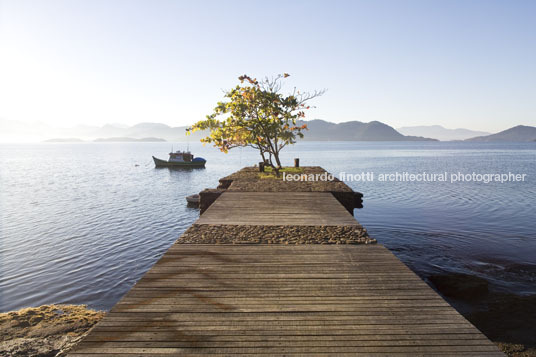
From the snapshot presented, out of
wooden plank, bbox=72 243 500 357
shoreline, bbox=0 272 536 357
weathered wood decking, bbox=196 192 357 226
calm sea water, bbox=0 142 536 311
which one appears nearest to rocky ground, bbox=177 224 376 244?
weathered wood decking, bbox=196 192 357 226

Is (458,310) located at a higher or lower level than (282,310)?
lower

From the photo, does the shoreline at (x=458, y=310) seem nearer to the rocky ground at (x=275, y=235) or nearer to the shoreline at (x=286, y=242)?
the shoreline at (x=286, y=242)

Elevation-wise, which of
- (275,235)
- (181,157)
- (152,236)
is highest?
(181,157)

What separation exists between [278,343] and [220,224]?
6056mm

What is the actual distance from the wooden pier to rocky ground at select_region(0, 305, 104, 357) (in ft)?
12.0

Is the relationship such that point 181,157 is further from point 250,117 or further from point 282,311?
point 282,311

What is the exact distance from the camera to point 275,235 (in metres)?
8.66

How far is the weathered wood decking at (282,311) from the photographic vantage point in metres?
3.93

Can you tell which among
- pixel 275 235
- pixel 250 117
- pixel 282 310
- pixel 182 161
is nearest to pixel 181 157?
pixel 182 161

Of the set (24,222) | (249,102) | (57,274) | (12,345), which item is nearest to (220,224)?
(12,345)

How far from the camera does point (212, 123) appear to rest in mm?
25266

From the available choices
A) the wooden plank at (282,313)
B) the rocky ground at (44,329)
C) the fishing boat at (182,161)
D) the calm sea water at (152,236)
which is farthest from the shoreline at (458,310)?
the fishing boat at (182,161)

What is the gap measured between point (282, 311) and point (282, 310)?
0.10ft

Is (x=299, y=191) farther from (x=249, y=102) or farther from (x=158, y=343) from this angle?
(x=158, y=343)
